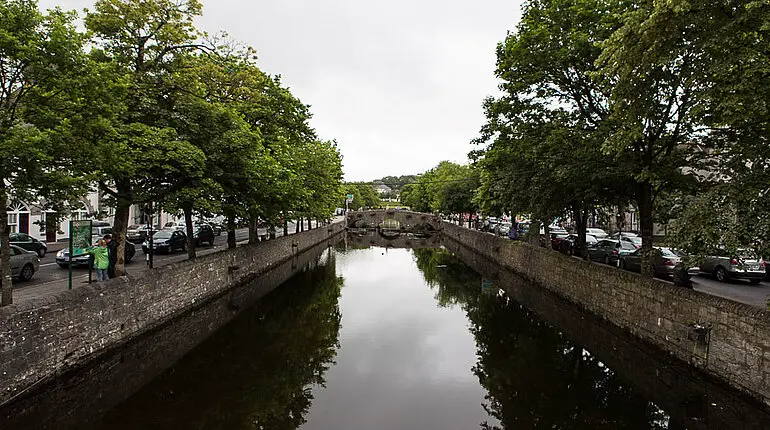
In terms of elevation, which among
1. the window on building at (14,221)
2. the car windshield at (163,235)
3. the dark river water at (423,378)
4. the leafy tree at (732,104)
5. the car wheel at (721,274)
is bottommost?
the dark river water at (423,378)

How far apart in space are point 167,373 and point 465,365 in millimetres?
6595

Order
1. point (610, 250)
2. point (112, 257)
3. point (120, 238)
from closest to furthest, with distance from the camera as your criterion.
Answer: point (120, 238), point (112, 257), point (610, 250)

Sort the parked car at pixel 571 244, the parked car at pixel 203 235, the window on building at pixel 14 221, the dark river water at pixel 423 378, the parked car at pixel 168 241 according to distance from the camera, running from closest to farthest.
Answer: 1. the dark river water at pixel 423 378
2. the parked car at pixel 571 244
3. the parked car at pixel 168 241
4. the window on building at pixel 14 221
5. the parked car at pixel 203 235

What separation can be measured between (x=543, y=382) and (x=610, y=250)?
48.7 ft

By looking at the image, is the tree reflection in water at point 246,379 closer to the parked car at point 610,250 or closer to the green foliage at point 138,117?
the green foliage at point 138,117

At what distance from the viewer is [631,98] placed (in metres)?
9.40

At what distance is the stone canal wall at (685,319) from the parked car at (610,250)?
212 inches

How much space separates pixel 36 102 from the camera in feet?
27.7

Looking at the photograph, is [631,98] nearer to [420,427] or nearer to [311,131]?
[420,427]

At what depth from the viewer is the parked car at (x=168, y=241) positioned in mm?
25734

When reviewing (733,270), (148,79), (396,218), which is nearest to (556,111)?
(733,270)

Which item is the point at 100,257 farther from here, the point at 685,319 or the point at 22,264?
the point at 685,319

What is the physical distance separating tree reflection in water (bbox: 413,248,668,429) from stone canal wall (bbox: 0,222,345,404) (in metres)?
7.75

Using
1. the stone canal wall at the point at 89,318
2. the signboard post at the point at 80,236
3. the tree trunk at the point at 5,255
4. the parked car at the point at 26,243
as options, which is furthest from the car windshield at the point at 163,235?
the tree trunk at the point at 5,255
